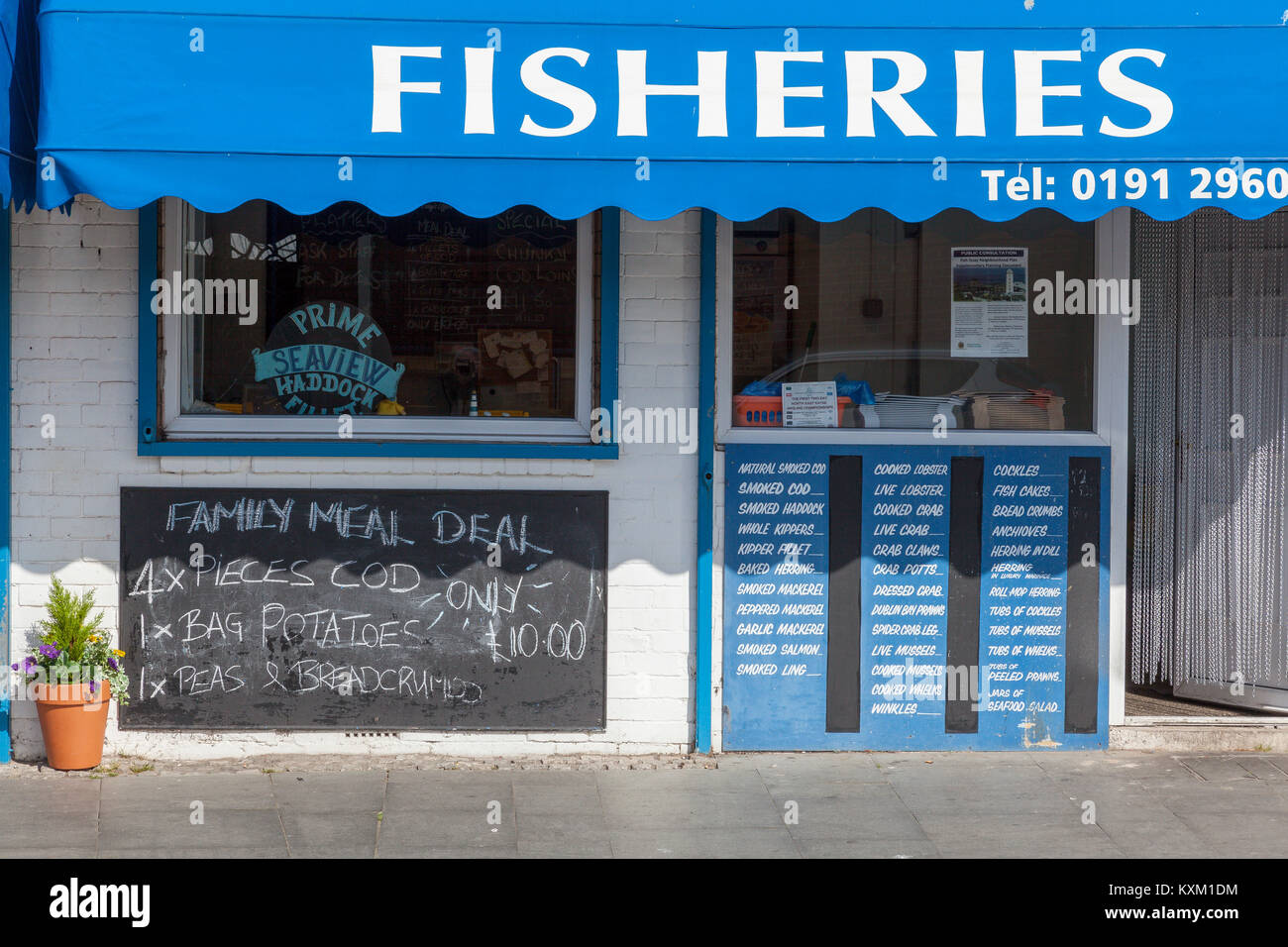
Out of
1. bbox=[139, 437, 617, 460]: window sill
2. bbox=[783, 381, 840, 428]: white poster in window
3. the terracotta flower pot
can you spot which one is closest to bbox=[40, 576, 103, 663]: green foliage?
the terracotta flower pot

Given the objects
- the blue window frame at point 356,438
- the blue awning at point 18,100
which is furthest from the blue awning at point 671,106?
the blue window frame at point 356,438

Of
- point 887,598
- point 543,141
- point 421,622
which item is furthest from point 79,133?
point 887,598

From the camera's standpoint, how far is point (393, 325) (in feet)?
21.3

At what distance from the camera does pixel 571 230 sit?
6.42 meters

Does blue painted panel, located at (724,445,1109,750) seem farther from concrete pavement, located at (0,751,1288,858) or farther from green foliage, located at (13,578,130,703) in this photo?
green foliage, located at (13,578,130,703)

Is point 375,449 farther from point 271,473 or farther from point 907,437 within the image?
point 907,437

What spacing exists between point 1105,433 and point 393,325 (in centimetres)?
350

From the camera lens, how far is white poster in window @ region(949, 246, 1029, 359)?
6652 mm

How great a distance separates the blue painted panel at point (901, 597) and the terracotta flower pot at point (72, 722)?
2890 millimetres

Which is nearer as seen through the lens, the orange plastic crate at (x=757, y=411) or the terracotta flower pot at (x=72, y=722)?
the terracotta flower pot at (x=72, y=722)

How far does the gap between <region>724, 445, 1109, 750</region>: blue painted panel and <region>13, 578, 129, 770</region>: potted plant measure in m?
2.88

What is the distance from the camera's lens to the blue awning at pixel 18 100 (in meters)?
5.32

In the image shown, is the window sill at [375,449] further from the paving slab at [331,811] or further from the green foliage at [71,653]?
the paving slab at [331,811]

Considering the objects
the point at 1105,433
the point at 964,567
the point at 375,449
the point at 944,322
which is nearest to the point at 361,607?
the point at 375,449
